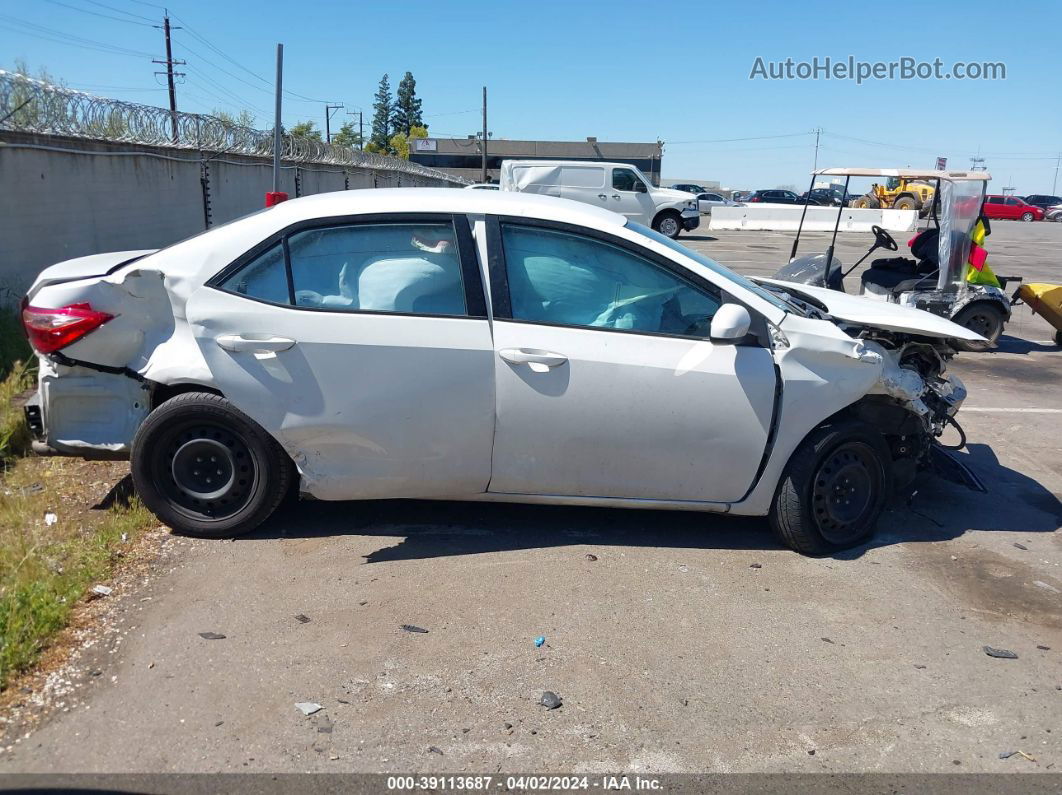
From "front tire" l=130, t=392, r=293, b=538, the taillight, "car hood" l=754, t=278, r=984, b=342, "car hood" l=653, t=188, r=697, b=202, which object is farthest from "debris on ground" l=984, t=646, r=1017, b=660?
"car hood" l=653, t=188, r=697, b=202

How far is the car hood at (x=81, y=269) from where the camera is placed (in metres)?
4.72

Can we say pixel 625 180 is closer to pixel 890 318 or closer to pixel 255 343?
pixel 890 318

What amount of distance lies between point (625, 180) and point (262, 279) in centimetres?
2257

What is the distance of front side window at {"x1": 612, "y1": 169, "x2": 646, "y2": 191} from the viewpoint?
25719mm

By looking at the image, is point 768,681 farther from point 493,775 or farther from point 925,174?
point 925,174

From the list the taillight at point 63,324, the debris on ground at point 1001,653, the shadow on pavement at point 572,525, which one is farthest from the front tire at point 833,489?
the taillight at point 63,324

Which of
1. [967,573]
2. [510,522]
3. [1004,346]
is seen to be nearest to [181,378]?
[510,522]

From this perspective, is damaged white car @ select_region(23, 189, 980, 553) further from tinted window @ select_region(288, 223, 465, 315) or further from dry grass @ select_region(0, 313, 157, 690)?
dry grass @ select_region(0, 313, 157, 690)

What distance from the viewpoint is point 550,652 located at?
375 cm

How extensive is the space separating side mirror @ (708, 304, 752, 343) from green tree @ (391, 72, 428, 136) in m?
133

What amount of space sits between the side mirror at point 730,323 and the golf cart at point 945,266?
5430 millimetres

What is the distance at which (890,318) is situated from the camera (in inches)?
198

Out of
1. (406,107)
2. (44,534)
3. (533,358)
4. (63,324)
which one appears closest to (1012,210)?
(533,358)

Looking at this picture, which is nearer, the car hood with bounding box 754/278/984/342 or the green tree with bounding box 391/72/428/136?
the car hood with bounding box 754/278/984/342
